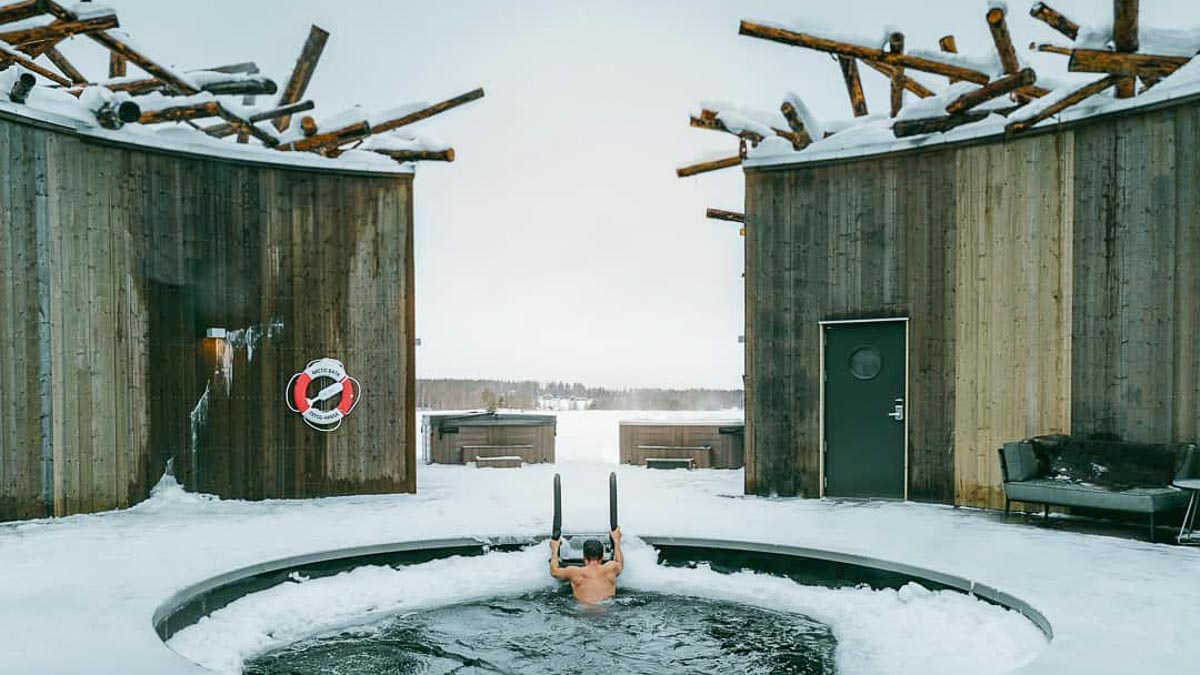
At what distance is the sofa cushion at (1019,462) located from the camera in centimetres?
664

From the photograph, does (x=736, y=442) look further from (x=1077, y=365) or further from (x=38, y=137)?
(x=38, y=137)

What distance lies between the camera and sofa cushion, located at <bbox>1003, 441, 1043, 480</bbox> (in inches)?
261

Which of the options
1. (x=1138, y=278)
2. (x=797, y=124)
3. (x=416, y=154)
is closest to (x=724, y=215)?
(x=797, y=124)

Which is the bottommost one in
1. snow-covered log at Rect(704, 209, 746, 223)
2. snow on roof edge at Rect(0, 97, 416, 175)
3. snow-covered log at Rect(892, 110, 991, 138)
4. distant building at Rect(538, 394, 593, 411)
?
distant building at Rect(538, 394, 593, 411)

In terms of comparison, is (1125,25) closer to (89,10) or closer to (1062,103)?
(1062,103)

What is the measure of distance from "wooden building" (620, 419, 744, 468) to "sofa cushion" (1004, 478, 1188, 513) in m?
5.50

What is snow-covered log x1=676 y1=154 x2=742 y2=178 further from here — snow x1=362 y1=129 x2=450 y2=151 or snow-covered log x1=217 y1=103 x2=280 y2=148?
snow-covered log x1=217 y1=103 x2=280 y2=148

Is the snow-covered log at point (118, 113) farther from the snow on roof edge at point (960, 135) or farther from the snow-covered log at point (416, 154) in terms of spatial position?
the snow on roof edge at point (960, 135)

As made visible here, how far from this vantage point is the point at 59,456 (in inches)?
275

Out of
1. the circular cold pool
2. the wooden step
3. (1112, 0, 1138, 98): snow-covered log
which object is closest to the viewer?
the circular cold pool

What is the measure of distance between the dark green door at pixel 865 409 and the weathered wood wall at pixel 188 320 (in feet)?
→ 14.6

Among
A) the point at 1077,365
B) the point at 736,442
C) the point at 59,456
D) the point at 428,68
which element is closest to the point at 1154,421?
the point at 1077,365

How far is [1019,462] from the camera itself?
6.65m

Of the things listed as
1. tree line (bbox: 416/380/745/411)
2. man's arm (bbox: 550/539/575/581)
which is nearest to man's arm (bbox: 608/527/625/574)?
man's arm (bbox: 550/539/575/581)
